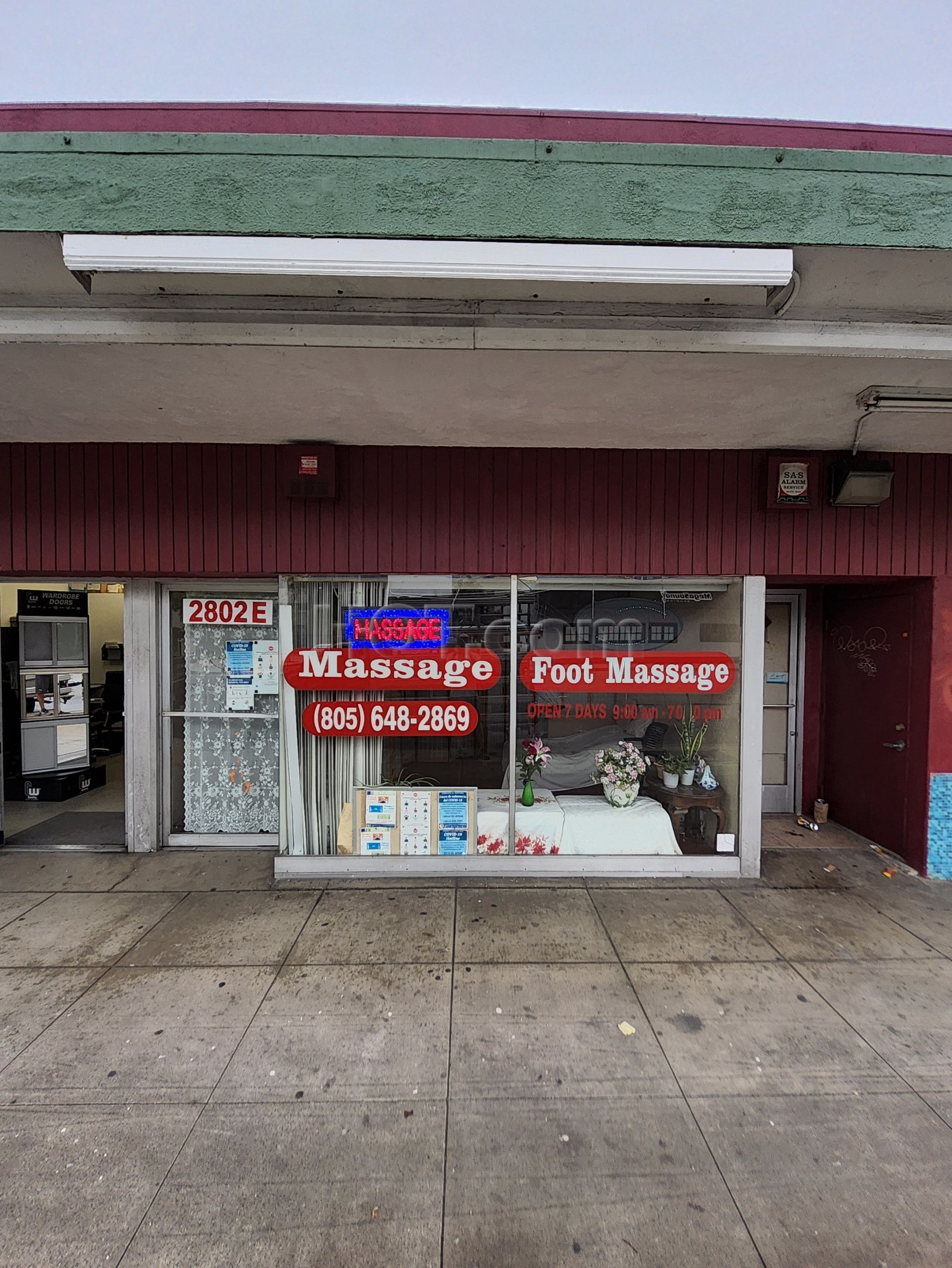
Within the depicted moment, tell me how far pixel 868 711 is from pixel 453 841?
4022 mm

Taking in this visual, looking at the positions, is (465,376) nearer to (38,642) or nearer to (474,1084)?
(474,1084)

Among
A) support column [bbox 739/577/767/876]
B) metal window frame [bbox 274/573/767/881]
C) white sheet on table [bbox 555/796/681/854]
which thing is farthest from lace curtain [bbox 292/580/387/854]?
support column [bbox 739/577/767/876]

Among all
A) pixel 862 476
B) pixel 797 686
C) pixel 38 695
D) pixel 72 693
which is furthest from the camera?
pixel 72 693

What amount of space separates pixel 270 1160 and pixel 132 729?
373 centimetres

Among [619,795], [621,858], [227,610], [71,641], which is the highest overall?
[227,610]

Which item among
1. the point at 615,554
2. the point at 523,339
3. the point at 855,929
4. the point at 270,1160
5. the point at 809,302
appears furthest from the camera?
the point at 615,554

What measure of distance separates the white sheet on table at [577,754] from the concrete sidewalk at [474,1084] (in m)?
1.03

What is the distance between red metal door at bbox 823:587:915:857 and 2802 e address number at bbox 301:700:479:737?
3.71 metres

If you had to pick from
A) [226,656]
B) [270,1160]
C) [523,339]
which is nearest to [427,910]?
[270,1160]

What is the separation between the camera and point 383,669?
14.3 ft

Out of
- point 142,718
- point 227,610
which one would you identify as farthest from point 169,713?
point 227,610

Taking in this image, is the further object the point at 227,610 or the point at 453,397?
the point at 227,610

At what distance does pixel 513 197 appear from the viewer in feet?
7.04

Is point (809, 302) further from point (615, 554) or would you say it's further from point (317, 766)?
point (317, 766)
